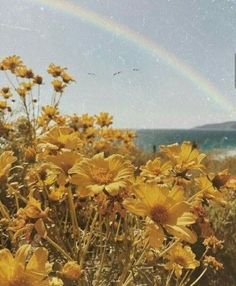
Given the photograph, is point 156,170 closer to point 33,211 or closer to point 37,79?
point 33,211

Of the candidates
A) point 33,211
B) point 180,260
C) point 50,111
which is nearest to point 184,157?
point 180,260

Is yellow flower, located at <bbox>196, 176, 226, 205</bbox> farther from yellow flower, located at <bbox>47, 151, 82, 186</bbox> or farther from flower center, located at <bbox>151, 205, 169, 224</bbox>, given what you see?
yellow flower, located at <bbox>47, 151, 82, 186</bbox>

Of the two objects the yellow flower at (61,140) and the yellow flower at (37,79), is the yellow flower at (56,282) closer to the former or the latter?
the yellow flower at (61,140)

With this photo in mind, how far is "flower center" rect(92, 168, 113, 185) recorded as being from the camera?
3.99 feet

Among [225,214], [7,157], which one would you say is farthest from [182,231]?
[225,214]

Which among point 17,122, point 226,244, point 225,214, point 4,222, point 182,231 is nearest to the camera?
point 182,231

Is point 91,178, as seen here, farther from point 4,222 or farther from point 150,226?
point 4,222

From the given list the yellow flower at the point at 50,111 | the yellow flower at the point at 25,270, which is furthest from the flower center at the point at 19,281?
the yellow flower at the point at 50,111

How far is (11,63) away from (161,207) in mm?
3952

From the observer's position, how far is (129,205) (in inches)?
44.8

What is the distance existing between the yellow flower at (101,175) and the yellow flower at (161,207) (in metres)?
0.05

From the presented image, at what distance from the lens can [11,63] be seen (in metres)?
4.84

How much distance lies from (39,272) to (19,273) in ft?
0.13

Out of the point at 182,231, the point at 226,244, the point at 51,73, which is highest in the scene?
the point at 51,73
